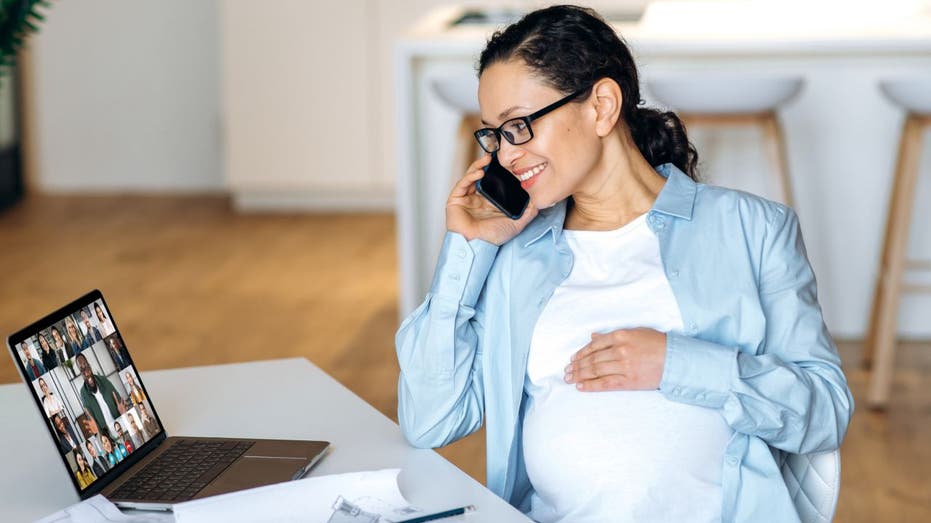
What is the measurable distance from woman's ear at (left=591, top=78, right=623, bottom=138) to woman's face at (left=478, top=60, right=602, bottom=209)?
1cm

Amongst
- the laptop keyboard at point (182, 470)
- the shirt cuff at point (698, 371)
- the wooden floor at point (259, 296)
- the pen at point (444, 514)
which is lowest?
the wooden floor at point (259, 296)

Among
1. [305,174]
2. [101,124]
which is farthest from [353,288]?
[101,124]

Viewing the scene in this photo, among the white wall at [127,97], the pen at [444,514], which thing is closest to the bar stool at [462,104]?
the pen at [444,514]

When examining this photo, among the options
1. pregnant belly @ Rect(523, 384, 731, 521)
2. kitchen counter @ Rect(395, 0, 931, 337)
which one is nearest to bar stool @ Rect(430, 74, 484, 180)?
kitchen counter @ Rect(395, 0, 931, 337)

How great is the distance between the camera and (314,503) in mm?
1256

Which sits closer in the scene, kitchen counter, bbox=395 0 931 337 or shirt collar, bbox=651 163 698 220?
shirt collar, bbox=651 163 698 220

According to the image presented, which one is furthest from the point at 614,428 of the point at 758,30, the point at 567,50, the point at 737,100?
the point at 758,30

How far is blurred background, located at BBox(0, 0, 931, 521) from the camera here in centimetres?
365

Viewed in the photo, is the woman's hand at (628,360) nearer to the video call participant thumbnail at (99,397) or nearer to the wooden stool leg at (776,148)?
the video call participant thumbnail at (99,397)

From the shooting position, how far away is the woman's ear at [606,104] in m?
1.56

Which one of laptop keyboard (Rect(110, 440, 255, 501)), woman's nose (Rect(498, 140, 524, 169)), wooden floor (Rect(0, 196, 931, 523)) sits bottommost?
wooden floor (Rect(0, 196, 931, 523))

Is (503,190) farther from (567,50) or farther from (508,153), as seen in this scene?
(567,50)

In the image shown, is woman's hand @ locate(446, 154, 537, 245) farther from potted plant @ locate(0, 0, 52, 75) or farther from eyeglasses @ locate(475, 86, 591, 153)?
potted plant @ locate(0, 0, 52, 75)

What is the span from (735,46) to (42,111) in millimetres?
4198
